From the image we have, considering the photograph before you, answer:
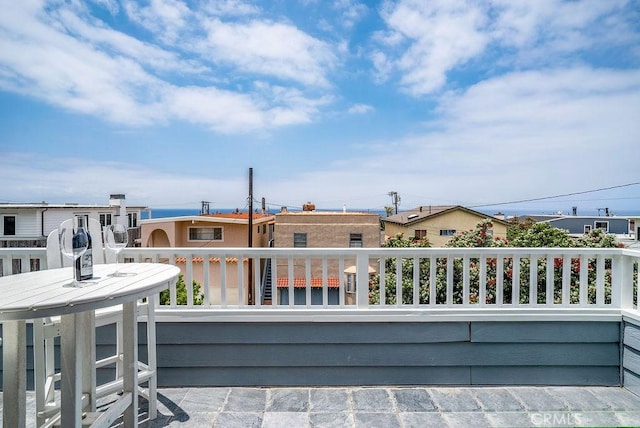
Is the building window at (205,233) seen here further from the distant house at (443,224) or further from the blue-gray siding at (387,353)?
the blue-gray siding at (387,353)

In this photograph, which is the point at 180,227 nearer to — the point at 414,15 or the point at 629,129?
the point at 414,15

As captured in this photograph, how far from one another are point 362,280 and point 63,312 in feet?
6.41

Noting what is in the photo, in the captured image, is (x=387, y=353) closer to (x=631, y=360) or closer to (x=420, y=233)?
(x=631, y=360)

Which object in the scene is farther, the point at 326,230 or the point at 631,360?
the point at 326,230

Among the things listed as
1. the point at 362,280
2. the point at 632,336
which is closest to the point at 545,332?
the point at 632,336

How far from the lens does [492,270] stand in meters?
5.98

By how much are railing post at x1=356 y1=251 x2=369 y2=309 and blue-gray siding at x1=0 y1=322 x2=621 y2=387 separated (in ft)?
0.54

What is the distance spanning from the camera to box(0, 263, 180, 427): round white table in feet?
4.00

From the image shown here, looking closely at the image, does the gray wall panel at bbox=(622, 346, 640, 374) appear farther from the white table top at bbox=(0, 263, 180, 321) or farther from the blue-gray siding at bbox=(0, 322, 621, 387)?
the white table top at bbox=(0, 263, 180, 321)

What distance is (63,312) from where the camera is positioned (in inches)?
48.5

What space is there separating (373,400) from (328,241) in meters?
9.80

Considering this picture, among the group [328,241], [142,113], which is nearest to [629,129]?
[142,113]

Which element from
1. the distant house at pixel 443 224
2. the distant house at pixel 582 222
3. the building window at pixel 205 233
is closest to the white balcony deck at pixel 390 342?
the distant house at pixel 443 224

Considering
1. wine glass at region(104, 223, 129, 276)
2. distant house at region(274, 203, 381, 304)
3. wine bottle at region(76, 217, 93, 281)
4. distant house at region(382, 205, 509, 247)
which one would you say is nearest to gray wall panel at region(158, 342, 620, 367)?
wine glass at region(104, 223, 129, 276)
